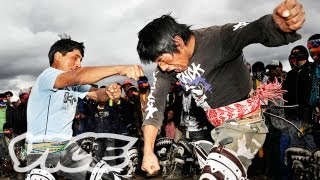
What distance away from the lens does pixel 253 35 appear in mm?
2938

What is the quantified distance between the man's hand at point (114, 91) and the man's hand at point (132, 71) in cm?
154

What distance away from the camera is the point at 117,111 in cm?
952

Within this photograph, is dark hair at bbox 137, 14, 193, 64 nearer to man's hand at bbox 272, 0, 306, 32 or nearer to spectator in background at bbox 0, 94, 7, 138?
man's hand at bbox 272, 0, 306, 32

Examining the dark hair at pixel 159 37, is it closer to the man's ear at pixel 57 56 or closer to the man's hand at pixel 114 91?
the man's hand at pixel 114 91

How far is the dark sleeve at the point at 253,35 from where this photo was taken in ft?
8.92

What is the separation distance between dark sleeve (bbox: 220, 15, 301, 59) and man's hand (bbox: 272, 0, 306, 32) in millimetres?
86

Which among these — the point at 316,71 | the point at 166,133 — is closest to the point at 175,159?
the point at 166,133

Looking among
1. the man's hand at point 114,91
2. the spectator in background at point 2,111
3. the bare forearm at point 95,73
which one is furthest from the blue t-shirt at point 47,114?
the spectator in background at point 2,111

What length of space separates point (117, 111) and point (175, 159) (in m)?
1.73

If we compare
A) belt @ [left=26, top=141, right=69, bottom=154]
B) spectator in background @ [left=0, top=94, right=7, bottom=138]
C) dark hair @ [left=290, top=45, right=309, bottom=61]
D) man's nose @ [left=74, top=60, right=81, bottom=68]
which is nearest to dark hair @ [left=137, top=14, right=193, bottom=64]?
man's nose @ [left=74, top=60, right=81, bottom=68]

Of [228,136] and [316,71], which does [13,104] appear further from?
[228,136]

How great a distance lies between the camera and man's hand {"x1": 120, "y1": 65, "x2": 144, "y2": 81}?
3.06 meters

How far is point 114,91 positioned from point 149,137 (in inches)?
47.6

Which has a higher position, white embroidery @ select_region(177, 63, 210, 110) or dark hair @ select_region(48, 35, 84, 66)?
dark hair @ select_region(48, 35, 84, 66)
